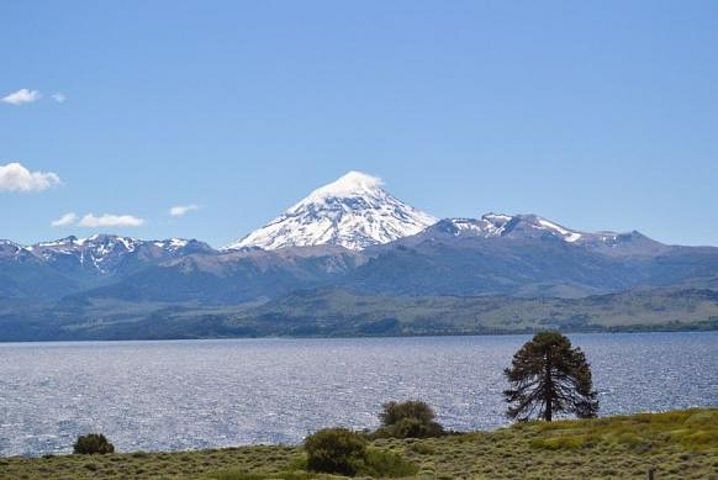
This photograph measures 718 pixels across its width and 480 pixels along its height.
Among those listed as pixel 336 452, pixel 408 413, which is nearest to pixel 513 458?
pixel 336 452

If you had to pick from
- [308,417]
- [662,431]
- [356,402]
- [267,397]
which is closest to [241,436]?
[308,417]

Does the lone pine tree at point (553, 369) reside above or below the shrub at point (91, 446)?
above

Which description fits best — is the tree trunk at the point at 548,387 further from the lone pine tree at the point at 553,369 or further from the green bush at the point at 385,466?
→ the green bush at the point at 385,466

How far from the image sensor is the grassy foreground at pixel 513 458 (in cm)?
4372

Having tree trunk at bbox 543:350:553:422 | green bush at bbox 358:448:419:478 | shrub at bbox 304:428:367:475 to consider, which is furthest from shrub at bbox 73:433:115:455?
tree trunk at bbox 543:350:553:422

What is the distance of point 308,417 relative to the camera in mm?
139625

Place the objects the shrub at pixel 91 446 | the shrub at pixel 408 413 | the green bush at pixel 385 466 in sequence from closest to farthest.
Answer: the green bush at pixel 385 466 < the shrub at pixel 91 446 < the shrub at pixel 408 413

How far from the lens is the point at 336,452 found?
48625 millimetres

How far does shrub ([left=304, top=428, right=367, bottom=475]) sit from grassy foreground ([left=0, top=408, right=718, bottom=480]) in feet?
5.23

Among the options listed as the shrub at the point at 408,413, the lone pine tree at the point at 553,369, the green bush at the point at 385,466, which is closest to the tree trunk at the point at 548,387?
the lone pine tree at the point at 553,369

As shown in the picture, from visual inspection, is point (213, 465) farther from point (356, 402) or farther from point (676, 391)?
point (676, 391)

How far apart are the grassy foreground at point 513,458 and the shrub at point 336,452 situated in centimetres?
160

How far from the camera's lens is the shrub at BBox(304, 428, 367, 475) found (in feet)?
158

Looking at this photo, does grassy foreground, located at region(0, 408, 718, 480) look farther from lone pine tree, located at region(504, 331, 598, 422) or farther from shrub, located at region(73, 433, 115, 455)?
lone pine tree, located at region(504, 331, 598, 422)
